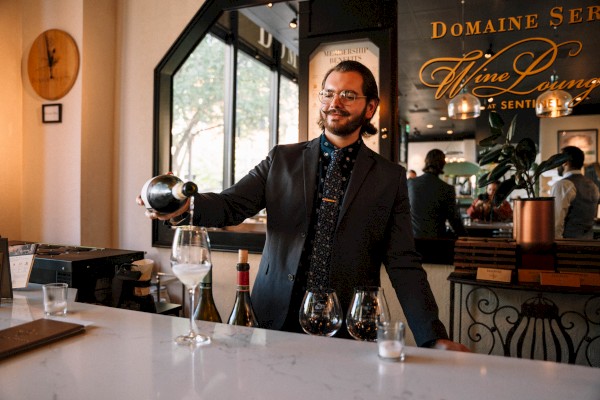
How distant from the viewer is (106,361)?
0.94 metres

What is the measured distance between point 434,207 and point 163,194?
245cm

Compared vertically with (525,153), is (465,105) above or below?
above

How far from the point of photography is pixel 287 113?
690cm

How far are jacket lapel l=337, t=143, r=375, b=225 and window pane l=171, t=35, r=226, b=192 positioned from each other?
333 cm

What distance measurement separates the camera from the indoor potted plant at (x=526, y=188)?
2.38 m

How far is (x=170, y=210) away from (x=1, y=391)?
0.66 meters

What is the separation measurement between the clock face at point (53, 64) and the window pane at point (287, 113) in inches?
140

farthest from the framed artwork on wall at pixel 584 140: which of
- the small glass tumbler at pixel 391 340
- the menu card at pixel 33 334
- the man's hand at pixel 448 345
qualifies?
the menu card at pixel 33 334

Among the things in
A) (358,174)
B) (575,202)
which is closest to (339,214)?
(358,174)

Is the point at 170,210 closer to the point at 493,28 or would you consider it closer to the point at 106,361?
the point at 106,361

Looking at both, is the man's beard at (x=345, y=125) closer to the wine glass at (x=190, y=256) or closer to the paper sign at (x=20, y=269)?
the wine glass at (x=190, y=256)

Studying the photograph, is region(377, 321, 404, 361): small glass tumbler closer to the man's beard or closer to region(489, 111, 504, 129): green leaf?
the man's beard

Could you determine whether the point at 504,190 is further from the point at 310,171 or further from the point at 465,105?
the point at 465,105

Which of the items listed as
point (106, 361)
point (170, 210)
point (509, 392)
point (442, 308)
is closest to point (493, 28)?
point (442, 308)
